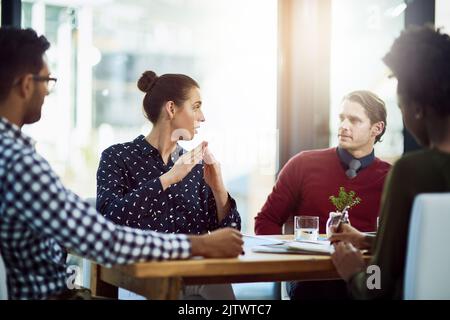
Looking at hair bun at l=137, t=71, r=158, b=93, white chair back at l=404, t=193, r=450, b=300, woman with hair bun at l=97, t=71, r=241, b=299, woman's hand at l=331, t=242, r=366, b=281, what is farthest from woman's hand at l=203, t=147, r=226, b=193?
white chair back at l=404, t=193, r=450, b=300

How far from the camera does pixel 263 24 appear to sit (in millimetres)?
3900

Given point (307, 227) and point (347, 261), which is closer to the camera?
point (347, 261)

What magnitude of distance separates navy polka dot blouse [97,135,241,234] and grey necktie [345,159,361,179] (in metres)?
0.60

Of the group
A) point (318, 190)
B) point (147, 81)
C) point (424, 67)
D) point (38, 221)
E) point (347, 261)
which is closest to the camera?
point (38, 221)

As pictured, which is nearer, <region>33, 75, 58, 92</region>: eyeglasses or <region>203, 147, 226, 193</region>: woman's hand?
<region>33, 75, 58, 92</region>: eyeglasses

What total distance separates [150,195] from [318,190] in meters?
0.80

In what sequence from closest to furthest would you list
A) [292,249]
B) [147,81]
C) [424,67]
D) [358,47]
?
[424,67] < [292,249] < [147,81] < [358,47]

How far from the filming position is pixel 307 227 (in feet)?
7.30

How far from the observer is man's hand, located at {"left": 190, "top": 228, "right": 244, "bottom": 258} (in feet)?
5.17

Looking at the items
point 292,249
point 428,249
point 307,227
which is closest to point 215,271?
point 292,249

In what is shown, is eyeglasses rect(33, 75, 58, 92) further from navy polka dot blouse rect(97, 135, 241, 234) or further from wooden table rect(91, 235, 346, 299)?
navy polka dot blouse rect(97, 135, 241, 234)

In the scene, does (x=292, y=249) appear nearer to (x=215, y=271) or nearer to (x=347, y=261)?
(x=347, y=261)

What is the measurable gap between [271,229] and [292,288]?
26 centimetres
